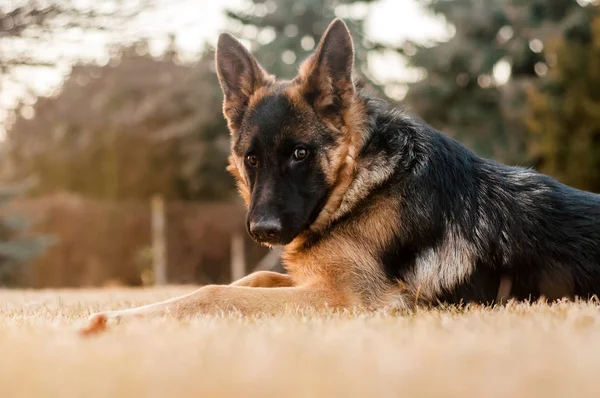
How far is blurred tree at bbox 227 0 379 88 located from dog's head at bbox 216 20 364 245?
44.6ft

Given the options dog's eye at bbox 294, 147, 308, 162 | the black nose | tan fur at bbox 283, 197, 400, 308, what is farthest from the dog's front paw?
dog's eye at bbox 294, 147, 308, 162

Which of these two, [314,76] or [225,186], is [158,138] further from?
[314,76]

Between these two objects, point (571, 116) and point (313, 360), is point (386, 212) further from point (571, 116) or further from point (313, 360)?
point (571, 116)

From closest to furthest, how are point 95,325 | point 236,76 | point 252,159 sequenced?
1. point 95,325
2. point 252,159
3. point 236,76

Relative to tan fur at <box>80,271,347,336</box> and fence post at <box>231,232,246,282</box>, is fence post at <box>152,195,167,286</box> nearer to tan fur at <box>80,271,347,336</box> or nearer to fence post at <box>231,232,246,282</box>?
fence post at <box>231,232,246,282</box>

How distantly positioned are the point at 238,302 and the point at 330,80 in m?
1.72

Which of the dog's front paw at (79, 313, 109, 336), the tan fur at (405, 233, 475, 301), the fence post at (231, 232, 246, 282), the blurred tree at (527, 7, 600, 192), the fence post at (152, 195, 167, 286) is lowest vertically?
the fence post at (231, 232, 246, 282)

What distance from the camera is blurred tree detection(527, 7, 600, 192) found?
14.8 metres

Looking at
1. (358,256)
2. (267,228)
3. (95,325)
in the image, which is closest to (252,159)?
(267,228)

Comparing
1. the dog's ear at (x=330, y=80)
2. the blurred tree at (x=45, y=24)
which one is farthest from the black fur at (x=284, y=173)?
the blurred tree at (x=45, y=24)

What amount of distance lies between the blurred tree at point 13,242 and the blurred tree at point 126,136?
5.79 metres

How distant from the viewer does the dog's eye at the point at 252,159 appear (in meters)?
4.55

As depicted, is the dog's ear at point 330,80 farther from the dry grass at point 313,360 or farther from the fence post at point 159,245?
the fence post at point 159,245

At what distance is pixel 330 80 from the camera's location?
15.1 ft
